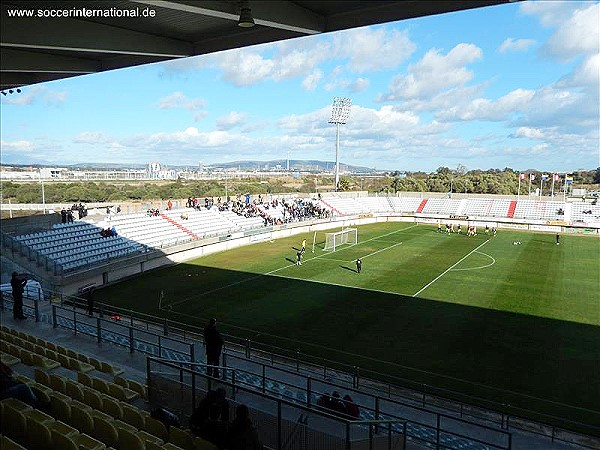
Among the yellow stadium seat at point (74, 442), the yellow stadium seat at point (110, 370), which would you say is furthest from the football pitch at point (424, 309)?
the yellow stadium seat at point (74, 442)

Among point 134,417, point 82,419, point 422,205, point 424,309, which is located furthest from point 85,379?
point 422,205

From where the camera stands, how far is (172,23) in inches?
318

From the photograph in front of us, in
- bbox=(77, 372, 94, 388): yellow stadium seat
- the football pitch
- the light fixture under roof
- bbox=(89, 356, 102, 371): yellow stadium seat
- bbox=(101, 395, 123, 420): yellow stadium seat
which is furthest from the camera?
the football pitch

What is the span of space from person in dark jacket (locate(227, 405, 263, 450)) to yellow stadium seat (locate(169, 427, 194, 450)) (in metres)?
0.61

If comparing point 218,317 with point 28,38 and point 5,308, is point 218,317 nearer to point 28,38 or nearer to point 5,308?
point 5,308

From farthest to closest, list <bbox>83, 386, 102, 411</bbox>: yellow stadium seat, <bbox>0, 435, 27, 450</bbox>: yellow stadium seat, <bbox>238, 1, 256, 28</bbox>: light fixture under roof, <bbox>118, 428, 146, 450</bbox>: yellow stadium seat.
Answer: <bbox>83, 386, 102, 411</bbox>: yellow stadium seat
<bbox>238, 1, 256, 28</bbox>: light fixture under roof
<bbox>118, 428, 146, 450</bbox>: yellow stadium seat
<bbox>0, 435, 27, 450</bbox>: yellow stadium seat

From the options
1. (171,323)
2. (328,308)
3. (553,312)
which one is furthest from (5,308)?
(553,312)

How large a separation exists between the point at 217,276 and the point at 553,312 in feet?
58.1

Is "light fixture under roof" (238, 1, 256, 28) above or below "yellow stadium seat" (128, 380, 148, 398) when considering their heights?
above

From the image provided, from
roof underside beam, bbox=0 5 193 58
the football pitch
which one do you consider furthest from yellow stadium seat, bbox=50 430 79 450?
the football pitch

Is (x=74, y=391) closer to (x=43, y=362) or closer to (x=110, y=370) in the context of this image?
(x=110, y=370)

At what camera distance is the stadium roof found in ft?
22.2

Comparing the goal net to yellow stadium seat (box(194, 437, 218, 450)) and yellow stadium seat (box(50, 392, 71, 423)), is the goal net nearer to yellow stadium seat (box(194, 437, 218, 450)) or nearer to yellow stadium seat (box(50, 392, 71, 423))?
yellow stadium seat (box(50, 392, 71, 423))

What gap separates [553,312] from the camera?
2041cm
